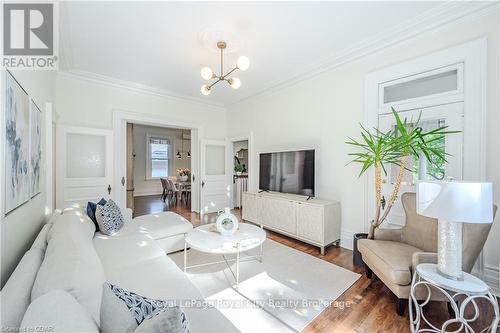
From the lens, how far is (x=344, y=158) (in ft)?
10.5

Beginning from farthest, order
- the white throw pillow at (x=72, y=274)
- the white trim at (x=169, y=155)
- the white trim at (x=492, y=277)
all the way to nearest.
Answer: the white trim at (x=169, y=155)
the white trim at (x=492, y=277)
the white throw pillow at (x=72, y=274)

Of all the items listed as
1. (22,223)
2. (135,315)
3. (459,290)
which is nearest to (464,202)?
(459,290)

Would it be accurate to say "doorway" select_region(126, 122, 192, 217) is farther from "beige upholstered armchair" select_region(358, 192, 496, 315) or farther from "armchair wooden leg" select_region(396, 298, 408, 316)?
"armchair wooden leg" select_region(396, 298, 408, 316)

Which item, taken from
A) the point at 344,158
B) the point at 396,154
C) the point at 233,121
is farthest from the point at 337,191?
the point at 233,121

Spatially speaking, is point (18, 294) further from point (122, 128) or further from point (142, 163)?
point (142, 163)

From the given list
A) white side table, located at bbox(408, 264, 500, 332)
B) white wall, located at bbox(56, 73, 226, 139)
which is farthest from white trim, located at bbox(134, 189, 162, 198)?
white side table, located at bbox(408, 264, 500, 332)

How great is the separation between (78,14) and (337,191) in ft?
12.9

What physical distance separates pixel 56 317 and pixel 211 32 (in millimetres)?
2780

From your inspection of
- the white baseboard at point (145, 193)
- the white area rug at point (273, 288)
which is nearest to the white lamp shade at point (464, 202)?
the white area rug at point (273, 288)

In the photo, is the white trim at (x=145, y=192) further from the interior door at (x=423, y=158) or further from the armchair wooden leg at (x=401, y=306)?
the armchair wooden leg at (x=401, y=306)

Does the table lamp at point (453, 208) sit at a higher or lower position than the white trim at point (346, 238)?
higher

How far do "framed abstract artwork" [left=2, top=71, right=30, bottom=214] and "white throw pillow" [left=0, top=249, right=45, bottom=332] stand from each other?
1.49ft

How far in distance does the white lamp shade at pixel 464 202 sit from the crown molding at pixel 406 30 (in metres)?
2.02

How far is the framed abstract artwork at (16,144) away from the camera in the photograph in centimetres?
127
